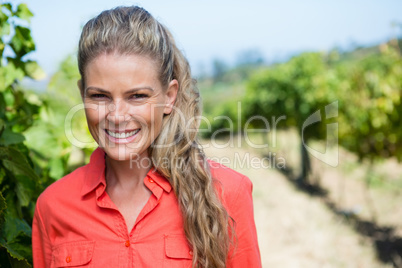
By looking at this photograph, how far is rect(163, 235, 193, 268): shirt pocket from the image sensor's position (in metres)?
1.39

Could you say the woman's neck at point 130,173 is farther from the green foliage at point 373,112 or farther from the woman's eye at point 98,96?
the green foliage at point 373,112

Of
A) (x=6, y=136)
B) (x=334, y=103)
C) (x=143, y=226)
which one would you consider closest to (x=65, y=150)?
(x=6, y=136)

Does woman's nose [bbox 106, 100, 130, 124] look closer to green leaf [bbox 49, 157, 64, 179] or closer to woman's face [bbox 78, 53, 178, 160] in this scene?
woman's face [bbox 78, 53, 178, 160]

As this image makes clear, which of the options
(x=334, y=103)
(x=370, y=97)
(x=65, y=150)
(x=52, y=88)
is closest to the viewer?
(x=65, y=150)

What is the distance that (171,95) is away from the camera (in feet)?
5.09

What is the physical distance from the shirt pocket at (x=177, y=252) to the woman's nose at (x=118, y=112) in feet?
1.36

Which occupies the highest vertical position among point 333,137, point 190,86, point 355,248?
point 190,86

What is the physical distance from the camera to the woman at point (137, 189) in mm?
1375

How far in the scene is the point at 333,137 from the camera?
8.79 m

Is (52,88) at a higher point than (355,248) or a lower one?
higher

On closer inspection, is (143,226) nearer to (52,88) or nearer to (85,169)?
(85,169)

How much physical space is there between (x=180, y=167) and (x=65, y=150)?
1.13 m

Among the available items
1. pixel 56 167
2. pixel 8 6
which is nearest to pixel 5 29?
pixel 8 6

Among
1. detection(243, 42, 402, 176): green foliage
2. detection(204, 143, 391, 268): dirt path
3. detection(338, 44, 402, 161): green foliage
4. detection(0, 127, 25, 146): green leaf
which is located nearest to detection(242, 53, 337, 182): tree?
detection(243, 42, 402, 176): green foliage
